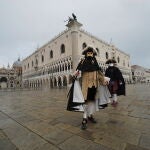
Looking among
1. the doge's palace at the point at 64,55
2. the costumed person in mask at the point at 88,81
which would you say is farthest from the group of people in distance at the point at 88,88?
the doge's palace at the point at 64,55

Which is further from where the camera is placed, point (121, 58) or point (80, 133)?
point (121, 58)

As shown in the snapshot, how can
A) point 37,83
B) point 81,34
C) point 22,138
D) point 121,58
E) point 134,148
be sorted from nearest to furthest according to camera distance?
point 134,148
point 22,138
point 81,34
point 37,83
point 121,58

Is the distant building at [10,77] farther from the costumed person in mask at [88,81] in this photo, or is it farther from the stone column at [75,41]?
the costumed person in mask at [88,81]

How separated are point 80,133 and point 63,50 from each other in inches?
1595

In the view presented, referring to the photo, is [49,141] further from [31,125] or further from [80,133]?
[31,125]

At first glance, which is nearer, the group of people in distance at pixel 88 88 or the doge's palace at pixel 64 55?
the group of people in distance at pixel 88 88

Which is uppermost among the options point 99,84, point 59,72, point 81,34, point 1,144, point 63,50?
point 81,34

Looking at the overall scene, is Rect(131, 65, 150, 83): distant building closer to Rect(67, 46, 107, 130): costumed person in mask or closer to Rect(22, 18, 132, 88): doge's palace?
Rect(22, 18, 132, 88): doge's palace

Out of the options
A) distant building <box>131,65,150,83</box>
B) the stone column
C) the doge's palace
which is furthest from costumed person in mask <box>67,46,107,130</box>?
distant building <box>131,65,150,83</box>

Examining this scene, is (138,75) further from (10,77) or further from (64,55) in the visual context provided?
(10,77)

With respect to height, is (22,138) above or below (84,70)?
below

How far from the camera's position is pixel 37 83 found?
5484 centimetres

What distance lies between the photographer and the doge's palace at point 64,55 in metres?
37.5

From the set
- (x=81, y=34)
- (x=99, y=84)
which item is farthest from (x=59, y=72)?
(x=99, y=84)
